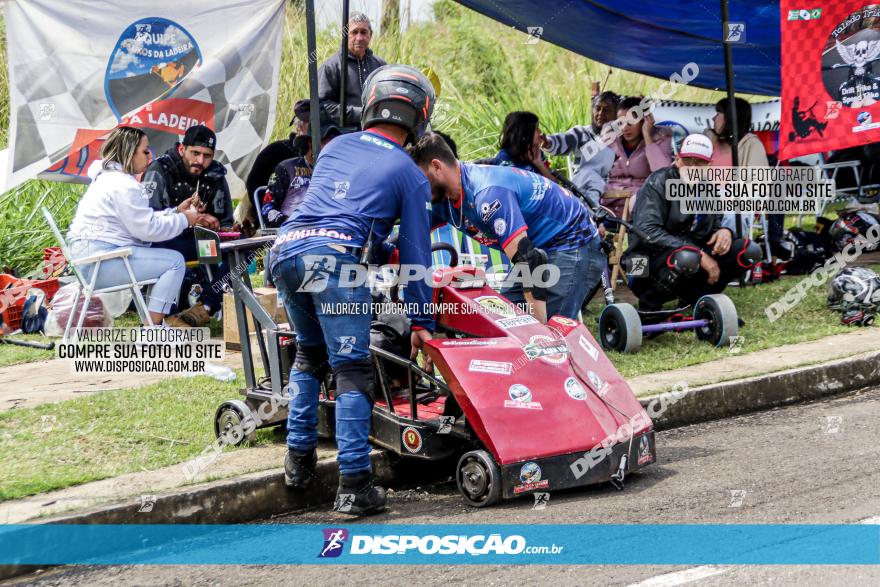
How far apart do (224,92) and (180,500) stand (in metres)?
6.14

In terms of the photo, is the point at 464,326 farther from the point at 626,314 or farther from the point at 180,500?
the point at 626,314

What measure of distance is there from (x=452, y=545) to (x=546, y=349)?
1.32 metres

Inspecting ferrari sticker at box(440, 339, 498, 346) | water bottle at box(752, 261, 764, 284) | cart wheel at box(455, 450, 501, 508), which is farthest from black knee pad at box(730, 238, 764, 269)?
cart wheel at box(455, 450, 501, 508)

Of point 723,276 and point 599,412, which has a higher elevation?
point 723,276

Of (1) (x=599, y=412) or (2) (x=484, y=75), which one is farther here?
(2) (x=484, y=75)

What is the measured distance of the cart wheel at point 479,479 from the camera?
5.05 m

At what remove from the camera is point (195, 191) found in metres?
9.55

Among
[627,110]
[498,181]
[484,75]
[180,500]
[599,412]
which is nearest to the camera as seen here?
[180,500]

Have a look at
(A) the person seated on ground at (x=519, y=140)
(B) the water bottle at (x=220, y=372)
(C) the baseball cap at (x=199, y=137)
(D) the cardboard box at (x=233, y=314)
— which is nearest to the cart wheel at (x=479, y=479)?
(B) the water bottle at (x=220, y=372)

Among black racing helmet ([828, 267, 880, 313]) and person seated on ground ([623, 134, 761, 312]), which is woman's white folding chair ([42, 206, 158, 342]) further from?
black racing helmet ([828, 267, 880, 313])

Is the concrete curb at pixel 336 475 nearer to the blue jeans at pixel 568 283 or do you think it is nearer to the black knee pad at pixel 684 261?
the blue jeans at pixel 568 283

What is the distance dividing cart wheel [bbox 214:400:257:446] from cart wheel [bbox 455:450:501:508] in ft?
4.73

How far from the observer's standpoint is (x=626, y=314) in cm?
839

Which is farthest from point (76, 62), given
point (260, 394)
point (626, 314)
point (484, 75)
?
point (484, 75)
